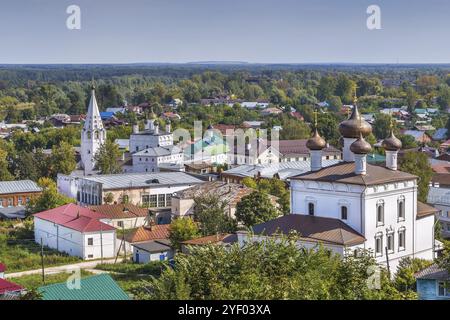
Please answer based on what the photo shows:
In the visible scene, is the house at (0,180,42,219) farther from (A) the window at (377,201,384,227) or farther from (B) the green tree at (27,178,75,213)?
(A) the window at (377,201,384,227)

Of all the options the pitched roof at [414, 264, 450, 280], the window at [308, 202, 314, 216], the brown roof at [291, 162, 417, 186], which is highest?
the brown roof at [291, 162, 417, 186]

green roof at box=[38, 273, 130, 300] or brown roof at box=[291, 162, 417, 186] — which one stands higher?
brown roof at box=[291, 162, 417, 186]

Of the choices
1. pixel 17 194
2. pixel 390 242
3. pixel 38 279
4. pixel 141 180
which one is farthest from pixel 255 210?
pixel 17 194

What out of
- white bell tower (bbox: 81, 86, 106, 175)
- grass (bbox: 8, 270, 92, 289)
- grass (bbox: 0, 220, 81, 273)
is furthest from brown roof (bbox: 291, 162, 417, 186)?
white bell tower (bbox: 81, 86, 106, 175)
